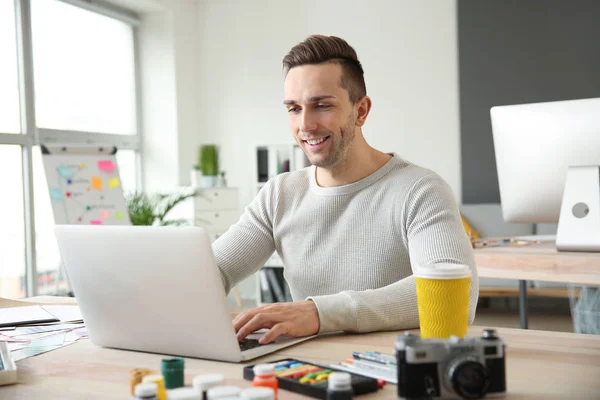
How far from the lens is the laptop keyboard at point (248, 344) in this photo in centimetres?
119

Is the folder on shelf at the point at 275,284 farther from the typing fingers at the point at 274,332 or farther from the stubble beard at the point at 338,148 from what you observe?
the typing fingers at the point at 274,332

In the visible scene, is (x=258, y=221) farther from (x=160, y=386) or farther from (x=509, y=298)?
(x=509, y=298)

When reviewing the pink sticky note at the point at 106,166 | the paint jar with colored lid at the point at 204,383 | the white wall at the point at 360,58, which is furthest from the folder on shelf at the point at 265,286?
the paint jar with colored lid at the point at 204,383

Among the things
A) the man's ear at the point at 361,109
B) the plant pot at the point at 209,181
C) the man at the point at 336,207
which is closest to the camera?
the man at the point at 336,207

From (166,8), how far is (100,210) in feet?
7.24

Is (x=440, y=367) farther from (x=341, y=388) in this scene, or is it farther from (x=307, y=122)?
(x=307, y=122)

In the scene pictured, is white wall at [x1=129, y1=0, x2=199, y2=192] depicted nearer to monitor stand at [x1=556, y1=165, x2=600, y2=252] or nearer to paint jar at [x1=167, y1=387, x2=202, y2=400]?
monitor stand at [x1=556, y1=165, x2=600, y2=252]

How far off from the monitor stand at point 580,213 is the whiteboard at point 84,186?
2922 millimetres

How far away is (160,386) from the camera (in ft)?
2.86

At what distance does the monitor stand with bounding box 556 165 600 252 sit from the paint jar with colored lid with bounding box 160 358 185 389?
1.62 m

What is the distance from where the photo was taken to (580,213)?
2.25 m

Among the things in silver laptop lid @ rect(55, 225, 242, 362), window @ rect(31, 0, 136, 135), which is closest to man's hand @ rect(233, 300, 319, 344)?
silver laptop lid @ rect(55, 225, 242, 362)

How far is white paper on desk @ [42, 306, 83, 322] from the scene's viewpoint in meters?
1.62

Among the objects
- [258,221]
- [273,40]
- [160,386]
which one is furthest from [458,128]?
[160,386]
